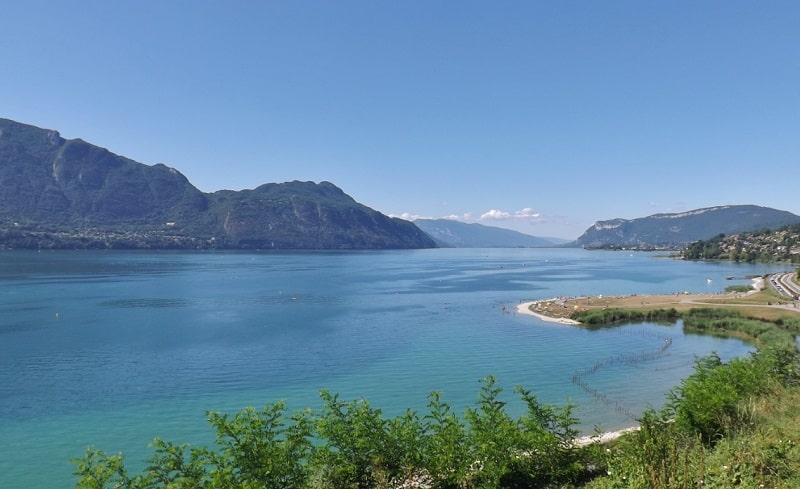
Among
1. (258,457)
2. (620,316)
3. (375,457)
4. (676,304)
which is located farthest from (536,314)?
(258,457)

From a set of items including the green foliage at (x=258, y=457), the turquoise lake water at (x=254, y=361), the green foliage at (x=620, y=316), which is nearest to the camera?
the green foliage at (x=258, y=457)

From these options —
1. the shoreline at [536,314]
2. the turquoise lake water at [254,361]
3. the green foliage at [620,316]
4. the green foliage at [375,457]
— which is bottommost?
the turquoise lake water at [254,361]

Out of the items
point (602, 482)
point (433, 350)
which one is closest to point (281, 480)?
point (602, 482)

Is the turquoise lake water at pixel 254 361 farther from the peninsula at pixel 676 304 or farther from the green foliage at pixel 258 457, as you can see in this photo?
the green foliage at pixel 258 457

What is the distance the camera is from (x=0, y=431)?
31266 mm

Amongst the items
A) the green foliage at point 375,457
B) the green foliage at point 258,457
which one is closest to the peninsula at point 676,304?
the green foliage at point 375,457

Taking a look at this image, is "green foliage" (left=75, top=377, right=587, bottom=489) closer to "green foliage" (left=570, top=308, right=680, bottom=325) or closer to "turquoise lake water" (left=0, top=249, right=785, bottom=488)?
"turquoise lake water" (left=0, top=249, right=785, bottom=488)

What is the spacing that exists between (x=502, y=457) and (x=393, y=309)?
7399 cm

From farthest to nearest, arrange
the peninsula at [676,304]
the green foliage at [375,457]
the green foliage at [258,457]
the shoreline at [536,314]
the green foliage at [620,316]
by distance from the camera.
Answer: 1. the shoreline at [536,314]
2. the green foliage at [620,316]
3. the peninsula at [676,304]
4. the green foliage at [375,457]
5. the green foliage at [258,457]

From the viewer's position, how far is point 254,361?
50594 mm

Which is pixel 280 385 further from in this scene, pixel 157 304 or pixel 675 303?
pixel 675 303

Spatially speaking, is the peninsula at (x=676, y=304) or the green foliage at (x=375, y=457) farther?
the peninsula at (x=676, y=304)

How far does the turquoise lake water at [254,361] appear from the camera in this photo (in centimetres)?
3256

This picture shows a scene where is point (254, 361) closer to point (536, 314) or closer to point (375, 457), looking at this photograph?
point (375, 457)
